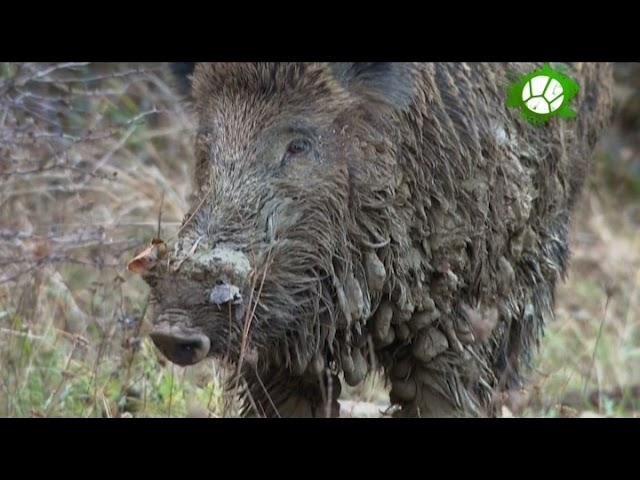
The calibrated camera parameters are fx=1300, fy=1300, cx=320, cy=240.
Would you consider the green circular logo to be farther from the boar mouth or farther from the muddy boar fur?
the boar mouth

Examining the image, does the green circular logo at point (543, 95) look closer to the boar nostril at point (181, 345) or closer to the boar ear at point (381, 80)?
the boar ear at point (381, 80)

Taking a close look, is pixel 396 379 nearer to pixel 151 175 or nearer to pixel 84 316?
pixel 84 316

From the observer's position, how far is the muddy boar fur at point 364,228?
401cm

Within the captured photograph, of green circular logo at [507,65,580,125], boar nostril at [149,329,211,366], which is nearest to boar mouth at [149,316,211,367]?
boar nostril at [149,329,211,366]

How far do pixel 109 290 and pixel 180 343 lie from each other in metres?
2.57

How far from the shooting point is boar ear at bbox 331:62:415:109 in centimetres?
432

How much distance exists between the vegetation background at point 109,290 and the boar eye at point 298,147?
0.85 metres

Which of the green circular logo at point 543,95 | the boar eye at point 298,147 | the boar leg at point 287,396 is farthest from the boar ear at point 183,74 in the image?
the green circular logo at point 543,95

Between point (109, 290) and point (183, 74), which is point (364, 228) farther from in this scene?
point (109, 290)

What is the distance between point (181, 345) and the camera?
3.66 meters

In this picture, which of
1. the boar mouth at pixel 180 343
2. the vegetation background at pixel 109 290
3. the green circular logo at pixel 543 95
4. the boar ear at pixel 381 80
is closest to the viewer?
the boar mouth at pixel 180 343

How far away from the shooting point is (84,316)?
5.79m

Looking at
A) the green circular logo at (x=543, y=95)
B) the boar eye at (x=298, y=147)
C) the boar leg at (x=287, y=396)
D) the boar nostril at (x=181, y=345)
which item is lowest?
the boar leg at (x=287, y=396)

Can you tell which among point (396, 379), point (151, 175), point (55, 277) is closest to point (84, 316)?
point (55, 277)
